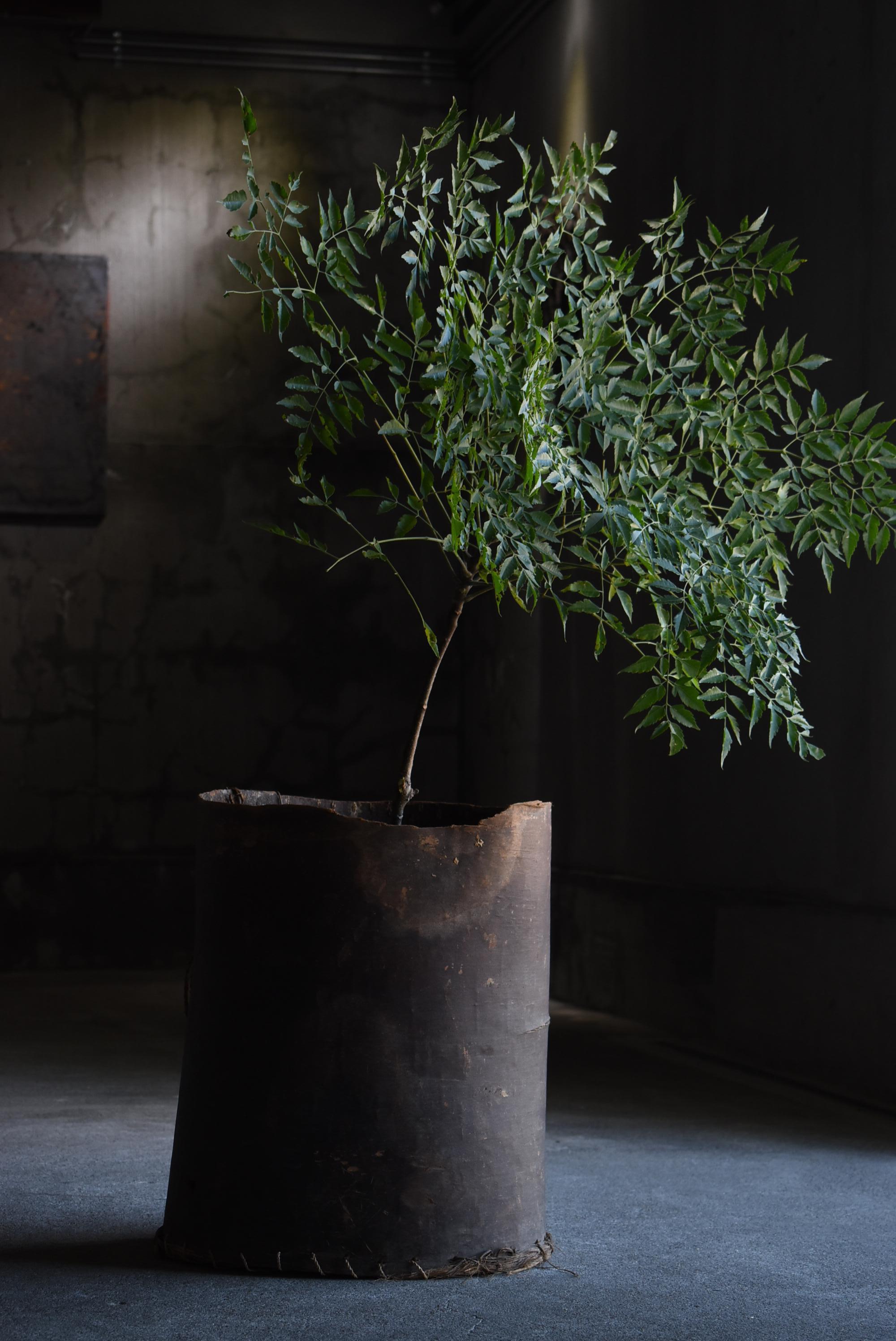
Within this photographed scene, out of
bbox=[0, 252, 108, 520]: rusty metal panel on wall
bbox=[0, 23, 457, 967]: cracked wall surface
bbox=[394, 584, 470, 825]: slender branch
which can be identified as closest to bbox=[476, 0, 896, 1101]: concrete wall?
bbox=[0, 23, 457, 967]: cracked wall surface

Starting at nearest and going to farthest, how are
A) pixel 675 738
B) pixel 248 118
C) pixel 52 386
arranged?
pixel 248 118, pixel 675 738, pixel 52 386

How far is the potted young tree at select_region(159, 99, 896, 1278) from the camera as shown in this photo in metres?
2.36

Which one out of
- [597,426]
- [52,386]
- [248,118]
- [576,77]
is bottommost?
[597,426]

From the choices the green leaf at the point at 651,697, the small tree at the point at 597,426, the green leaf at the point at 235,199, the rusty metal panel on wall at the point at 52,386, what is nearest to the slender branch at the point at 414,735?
the small tree at the point at 597,426

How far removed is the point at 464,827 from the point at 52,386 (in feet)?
13.7

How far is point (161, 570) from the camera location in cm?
622

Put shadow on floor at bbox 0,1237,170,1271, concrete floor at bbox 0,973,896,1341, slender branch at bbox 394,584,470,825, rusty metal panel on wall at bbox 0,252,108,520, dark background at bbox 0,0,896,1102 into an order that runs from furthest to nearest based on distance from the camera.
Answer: rusty metal panel on wall at bbox 0,252,108,520
dark background at bbox 0,0,896,1102
slender branch at bbox 394,584,470,825
shadow on floor at bbox 0,1237,170,1271
concrete floor at bbox 0,973,896,1341

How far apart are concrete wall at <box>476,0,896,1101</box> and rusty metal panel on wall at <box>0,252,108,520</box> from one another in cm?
192

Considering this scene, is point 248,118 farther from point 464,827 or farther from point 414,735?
point 464,827

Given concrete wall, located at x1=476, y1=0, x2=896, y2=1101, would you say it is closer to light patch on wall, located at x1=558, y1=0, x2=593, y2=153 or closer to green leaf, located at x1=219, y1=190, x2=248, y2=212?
light patch on wall, located at x1=558, y1=0, x2=593, y2=153

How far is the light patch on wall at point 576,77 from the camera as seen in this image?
17.7 ft

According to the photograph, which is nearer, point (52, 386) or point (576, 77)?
point (576, 77)

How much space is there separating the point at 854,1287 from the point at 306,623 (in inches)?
165

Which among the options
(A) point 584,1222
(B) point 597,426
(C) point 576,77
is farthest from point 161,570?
(B) point 597,426
